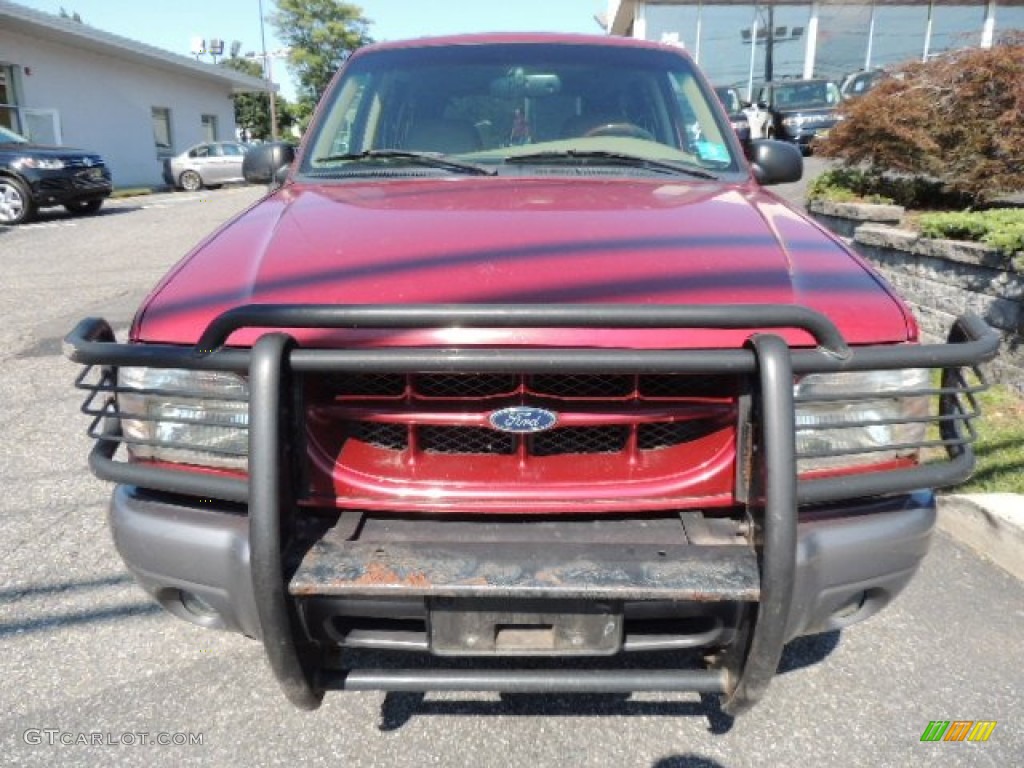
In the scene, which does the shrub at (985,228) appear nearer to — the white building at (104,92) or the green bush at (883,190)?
the green bush at (883,190)

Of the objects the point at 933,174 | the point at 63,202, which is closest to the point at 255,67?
the point at 63,202

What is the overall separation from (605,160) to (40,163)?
13.4 m

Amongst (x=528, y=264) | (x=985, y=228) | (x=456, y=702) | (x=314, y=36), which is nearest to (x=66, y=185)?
(x=985, y=228)

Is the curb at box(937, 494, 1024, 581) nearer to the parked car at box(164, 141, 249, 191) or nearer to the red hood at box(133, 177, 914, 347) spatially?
the red hood at box(133, 177, 914, 347)

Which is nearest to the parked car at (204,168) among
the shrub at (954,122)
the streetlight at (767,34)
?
the streetlight at (767,34)

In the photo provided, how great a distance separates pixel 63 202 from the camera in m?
13.5

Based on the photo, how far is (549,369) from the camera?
1.57m

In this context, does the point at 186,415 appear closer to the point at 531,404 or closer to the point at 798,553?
the point at 531,404

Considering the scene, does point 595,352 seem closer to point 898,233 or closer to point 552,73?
point 552,73

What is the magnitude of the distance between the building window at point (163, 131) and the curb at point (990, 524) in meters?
29.4

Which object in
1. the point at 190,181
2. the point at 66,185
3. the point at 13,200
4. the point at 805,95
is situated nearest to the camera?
the point at 13,200

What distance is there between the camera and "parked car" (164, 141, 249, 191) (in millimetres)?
24422

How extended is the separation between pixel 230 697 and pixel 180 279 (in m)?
1.26

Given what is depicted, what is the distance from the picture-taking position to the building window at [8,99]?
1997cm
